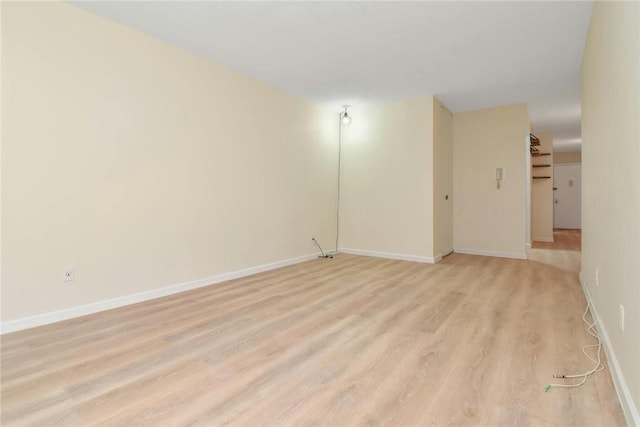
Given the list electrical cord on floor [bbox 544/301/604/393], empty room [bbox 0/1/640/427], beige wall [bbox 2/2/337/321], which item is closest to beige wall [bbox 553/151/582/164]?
empty room [bbox 0/1/640/427]

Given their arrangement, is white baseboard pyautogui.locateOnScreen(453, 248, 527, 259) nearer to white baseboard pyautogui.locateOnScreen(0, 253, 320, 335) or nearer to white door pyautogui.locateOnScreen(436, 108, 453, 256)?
white door pyautogui.locateOnScreen(436, 108, 453, 256)

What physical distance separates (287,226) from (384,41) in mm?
2603

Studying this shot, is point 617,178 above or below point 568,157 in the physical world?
below

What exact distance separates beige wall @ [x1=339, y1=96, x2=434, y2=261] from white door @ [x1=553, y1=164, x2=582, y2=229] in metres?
7.64

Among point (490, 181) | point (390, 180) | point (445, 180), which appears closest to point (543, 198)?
point (490, 181)

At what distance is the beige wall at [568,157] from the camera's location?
31.0 ft

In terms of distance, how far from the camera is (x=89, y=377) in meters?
1.66

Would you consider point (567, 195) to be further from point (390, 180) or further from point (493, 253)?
point (390, 180)

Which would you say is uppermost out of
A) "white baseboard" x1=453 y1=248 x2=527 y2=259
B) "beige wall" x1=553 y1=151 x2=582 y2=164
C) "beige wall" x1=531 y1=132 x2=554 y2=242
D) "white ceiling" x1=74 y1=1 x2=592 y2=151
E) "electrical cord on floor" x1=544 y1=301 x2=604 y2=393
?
"white ceiling" x1=74 y1=1 x2=592 y2=151

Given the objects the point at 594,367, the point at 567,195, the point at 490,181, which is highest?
the point at 490,181

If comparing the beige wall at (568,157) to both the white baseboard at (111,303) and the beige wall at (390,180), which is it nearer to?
the beige wall at (390,180)

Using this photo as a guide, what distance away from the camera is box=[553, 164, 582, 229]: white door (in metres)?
→ 9.38

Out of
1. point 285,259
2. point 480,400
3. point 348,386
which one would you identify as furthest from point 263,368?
point 285,259

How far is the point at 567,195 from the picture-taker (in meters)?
9.58
